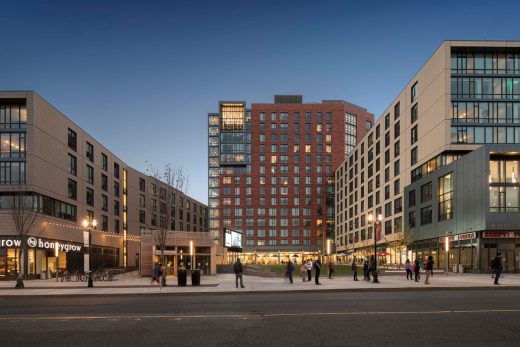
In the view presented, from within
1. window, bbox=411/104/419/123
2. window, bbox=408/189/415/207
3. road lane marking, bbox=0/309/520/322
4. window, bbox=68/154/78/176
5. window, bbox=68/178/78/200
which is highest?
window, bbox=411/104/419/123

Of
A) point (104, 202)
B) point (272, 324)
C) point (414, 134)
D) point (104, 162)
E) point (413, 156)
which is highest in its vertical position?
point (414, 134)

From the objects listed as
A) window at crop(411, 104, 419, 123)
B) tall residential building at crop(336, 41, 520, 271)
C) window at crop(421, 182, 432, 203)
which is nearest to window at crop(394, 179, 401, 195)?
tall residential building at crop(336, 41, 520, 271)

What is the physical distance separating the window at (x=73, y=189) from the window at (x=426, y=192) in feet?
154

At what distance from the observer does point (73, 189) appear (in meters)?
62.9

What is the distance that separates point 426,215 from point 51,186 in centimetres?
4855

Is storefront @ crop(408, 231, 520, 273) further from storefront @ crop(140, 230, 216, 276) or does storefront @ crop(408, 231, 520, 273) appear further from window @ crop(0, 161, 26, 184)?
window @ crop(0, 161, 26, 184)

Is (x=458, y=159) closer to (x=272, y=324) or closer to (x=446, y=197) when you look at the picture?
(x=446, y=197)

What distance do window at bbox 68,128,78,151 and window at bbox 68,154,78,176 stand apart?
1277mm

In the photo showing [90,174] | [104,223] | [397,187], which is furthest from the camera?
[397,187]

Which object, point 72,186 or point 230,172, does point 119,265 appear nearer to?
point 72,186

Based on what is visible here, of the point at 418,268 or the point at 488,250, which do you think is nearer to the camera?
the point at 418,268

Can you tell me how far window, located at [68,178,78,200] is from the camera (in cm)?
6156

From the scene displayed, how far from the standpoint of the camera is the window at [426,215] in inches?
2621

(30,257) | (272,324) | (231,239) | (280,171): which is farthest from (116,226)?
(280,171)
